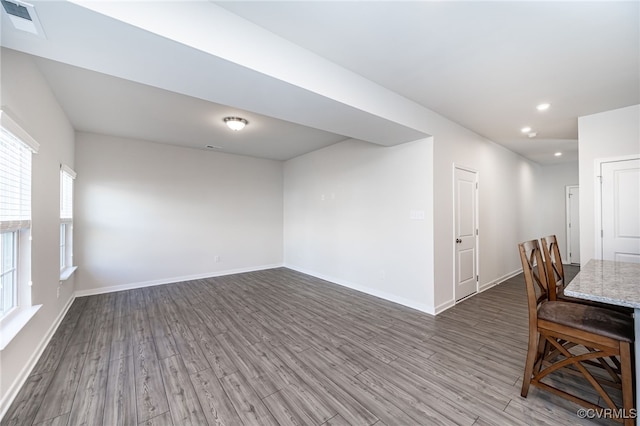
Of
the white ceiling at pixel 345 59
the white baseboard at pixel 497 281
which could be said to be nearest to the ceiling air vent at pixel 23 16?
the white ceiling at pixel 345 59

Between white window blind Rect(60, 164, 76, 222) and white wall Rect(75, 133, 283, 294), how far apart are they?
34cm

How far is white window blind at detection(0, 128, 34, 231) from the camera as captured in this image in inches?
70.6

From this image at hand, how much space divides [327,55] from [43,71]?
2719mm

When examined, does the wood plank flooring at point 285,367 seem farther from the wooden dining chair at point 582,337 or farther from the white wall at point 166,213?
the white wall at point 166,213

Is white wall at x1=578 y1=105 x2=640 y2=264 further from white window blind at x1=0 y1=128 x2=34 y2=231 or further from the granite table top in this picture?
white window blind at x1=0 y1=128 x2=34 y2=231

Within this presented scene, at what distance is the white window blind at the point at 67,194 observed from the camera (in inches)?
139

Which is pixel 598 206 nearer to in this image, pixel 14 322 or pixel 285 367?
pixel 285 367

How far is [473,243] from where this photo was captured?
13.9ft

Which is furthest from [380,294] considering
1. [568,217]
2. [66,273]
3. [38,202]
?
[568,217]

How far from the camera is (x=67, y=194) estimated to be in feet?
12.5

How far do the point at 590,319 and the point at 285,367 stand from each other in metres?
2.27

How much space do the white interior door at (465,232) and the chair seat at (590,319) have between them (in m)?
2.02

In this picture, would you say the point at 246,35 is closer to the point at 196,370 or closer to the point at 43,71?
the point at 43,71
